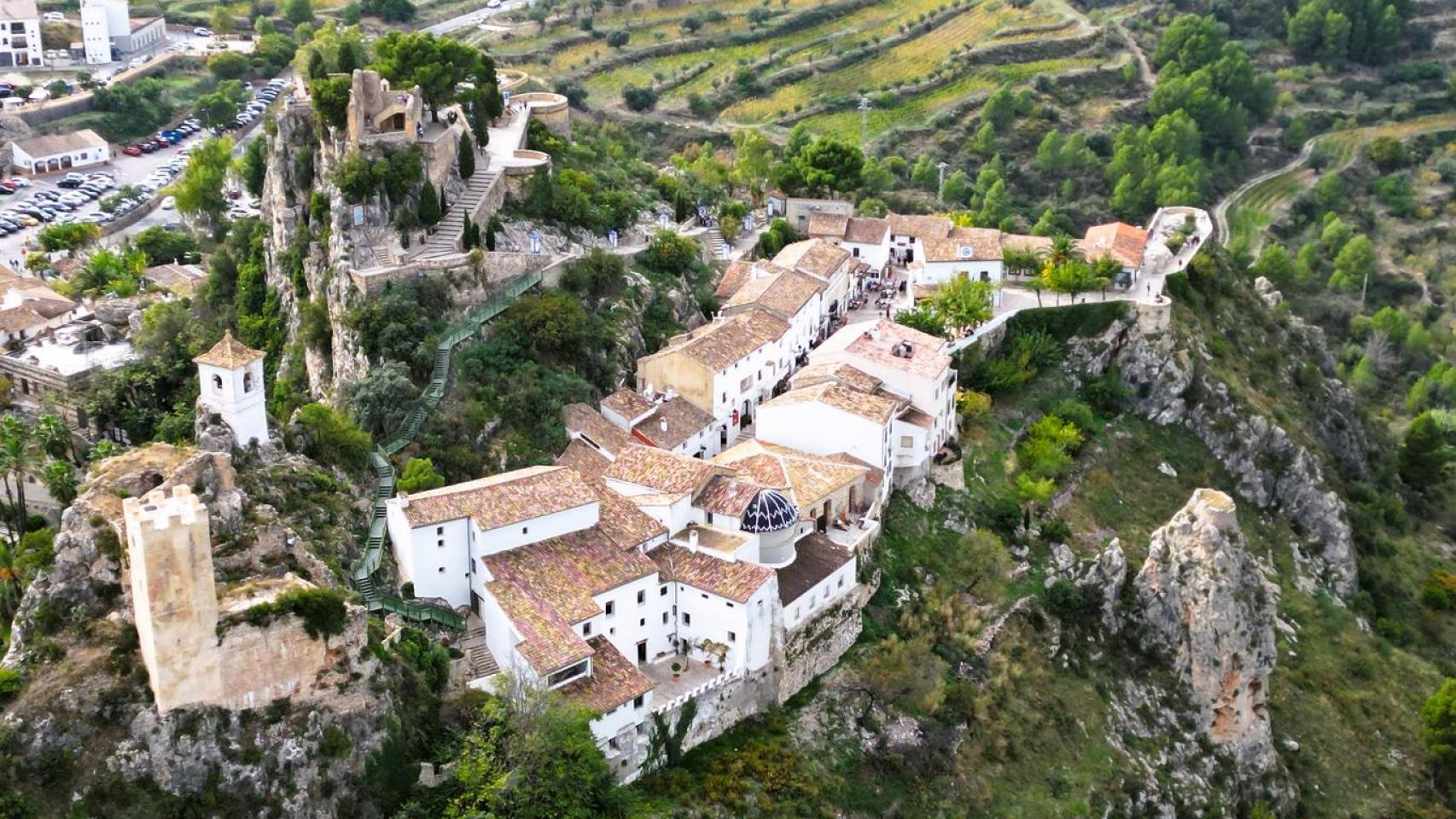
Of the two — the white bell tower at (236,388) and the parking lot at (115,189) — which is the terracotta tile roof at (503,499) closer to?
the white bell tower at (236,388)

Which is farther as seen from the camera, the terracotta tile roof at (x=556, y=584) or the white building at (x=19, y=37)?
the white building at (x=19, y=37)

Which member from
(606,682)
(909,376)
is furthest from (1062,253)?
(606,682)

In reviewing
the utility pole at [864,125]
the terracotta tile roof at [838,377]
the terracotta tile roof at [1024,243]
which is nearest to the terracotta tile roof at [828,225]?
the terracotta tile roof at [1024,243]

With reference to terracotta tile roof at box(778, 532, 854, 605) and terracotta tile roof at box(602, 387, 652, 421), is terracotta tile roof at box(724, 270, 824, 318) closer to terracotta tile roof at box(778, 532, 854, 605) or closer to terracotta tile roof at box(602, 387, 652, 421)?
terracotta tile roof at box(602, 387, 652, 421)

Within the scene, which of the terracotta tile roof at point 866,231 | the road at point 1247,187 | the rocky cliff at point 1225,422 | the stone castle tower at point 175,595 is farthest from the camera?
the road at point 1247,187

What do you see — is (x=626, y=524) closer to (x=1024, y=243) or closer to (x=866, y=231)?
(x=866, y=231)

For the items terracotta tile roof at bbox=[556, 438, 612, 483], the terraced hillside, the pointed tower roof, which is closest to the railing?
terracotta tile roof at bbox=[556, 438, 612, 483]
